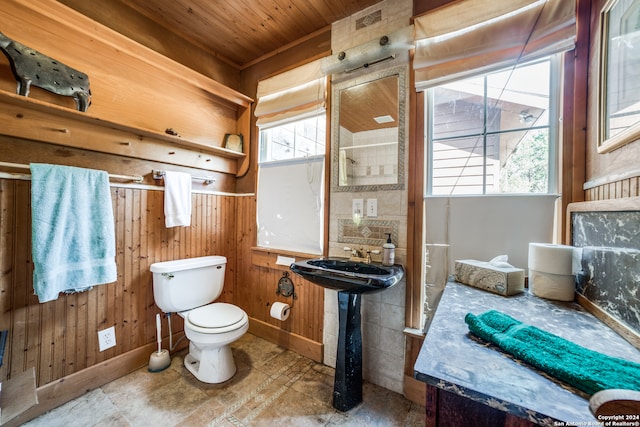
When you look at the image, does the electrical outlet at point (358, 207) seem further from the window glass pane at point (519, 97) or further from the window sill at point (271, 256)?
the window glass pane at point (519, 97)

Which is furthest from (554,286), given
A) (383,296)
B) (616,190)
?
(383,296)

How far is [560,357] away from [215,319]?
1731 mm

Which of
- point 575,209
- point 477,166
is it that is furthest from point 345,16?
point 575,209

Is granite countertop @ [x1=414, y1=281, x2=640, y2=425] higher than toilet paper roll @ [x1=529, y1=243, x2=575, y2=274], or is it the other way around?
toilet paper roll @ [x1=529, y1=243, x2=575, y2=274]

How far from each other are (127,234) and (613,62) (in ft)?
9.25

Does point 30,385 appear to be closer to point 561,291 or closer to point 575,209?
point 561,291

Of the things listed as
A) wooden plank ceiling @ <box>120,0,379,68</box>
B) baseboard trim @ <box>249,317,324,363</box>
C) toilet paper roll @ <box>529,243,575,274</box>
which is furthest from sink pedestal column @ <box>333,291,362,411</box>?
wooden plank ceiling @ <box>120,0,379,68</box>

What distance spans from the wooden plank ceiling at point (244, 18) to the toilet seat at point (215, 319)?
2.22m

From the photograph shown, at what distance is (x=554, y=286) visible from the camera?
3.55 ft

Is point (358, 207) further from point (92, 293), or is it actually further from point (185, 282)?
point (92, 293)

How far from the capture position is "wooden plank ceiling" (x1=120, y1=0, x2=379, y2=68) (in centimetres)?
174

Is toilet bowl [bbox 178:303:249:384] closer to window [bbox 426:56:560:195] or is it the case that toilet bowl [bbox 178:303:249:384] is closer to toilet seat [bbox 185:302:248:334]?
toilet seat [bbox 185:302:248:334]

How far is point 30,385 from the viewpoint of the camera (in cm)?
127

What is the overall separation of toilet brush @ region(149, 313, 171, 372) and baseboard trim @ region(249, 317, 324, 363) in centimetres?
72
